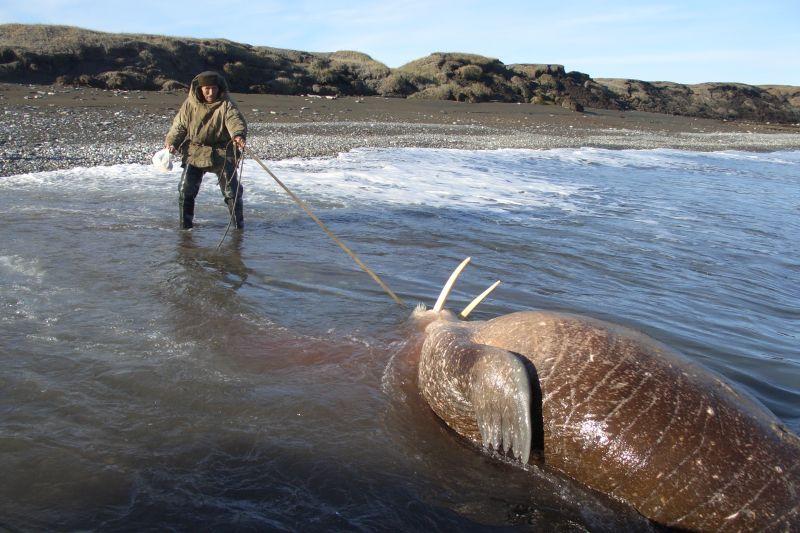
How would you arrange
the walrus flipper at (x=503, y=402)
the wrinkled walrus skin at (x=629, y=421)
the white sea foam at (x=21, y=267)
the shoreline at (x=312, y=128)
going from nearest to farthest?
the wrinkled walrus skin at (x=629, y=421)
the walrus flipper at (x=503, y=402)
the white sea foam at (x=21, y=267)
the shoreline at (x=312, y=128)

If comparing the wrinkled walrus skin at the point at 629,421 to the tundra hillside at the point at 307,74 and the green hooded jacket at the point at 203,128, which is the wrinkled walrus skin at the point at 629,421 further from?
the tundra hillside at the point at 307,74

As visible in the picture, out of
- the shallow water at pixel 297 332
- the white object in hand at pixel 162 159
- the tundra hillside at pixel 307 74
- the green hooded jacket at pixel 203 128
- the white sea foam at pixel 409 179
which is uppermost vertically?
the tundra hillside at pixel 307 74

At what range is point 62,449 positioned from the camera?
3350 mm

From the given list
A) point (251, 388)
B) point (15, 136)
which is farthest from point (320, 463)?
point (15, 136)

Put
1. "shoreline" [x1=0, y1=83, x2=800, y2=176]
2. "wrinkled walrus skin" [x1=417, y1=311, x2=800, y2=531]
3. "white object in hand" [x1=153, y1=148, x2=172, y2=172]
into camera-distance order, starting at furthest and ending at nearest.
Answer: "shoreline" [x1=0, y1=83, x2=800, y2=176] < "white object in hand" [x1=153, y1=148, x2=172, y2=172] < "wrinkled walrus skin" [x1=417, y1=311, x2=800, y2=531]

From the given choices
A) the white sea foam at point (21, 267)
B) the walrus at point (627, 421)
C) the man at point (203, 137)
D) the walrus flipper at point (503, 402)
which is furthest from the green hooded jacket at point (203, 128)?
the walrus flipper at point (503, 402)

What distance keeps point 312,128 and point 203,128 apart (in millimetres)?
12649

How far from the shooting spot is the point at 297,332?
5.28 m

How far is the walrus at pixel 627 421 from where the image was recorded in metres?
3.18

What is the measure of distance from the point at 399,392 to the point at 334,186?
7.88m

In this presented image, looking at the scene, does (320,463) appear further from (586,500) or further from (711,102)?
(711,102)

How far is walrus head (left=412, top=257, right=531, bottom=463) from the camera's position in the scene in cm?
363

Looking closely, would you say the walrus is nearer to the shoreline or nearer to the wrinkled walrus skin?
the wrinkled walrus skin

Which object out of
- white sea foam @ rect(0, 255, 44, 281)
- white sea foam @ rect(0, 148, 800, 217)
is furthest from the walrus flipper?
white sea foam @ rect(0, 148, 800, 217)
